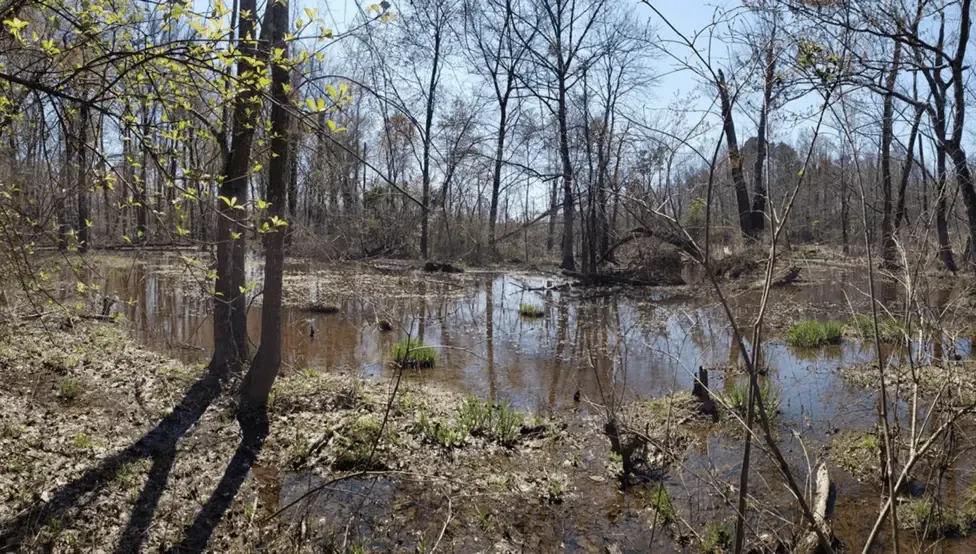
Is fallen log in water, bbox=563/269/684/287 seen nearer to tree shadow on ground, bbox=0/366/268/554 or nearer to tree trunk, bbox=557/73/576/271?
tree trunk, bbox=557/73/576/271

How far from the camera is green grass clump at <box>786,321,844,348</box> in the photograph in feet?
35.5

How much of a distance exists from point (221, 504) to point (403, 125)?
3.15m

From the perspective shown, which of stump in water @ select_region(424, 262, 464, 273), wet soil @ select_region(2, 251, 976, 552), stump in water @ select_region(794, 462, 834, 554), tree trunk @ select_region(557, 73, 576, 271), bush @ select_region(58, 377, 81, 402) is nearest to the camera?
stump in water @ select_region(794, 462, 834, 554)

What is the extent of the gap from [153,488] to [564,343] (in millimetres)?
8124

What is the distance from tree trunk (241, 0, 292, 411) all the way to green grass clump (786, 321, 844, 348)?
852cm

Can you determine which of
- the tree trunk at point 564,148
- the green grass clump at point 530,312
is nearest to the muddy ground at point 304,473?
the green grass clump at point 530,312

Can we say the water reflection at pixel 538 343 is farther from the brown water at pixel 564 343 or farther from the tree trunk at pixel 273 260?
the tree trunk at pixel 273 260

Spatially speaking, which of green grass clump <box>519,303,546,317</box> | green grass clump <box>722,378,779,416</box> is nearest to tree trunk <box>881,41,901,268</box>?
green grass clump <box>722,378,779,416</box>

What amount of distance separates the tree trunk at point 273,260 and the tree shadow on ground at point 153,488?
1.04 feet

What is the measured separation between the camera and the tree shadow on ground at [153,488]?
416 cm

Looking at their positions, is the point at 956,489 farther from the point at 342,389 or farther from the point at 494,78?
the point at 494,78

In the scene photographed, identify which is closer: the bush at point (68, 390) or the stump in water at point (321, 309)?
the bush at point (68, 390)

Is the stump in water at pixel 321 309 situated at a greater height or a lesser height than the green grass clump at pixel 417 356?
greater

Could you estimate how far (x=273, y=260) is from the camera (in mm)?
6441
